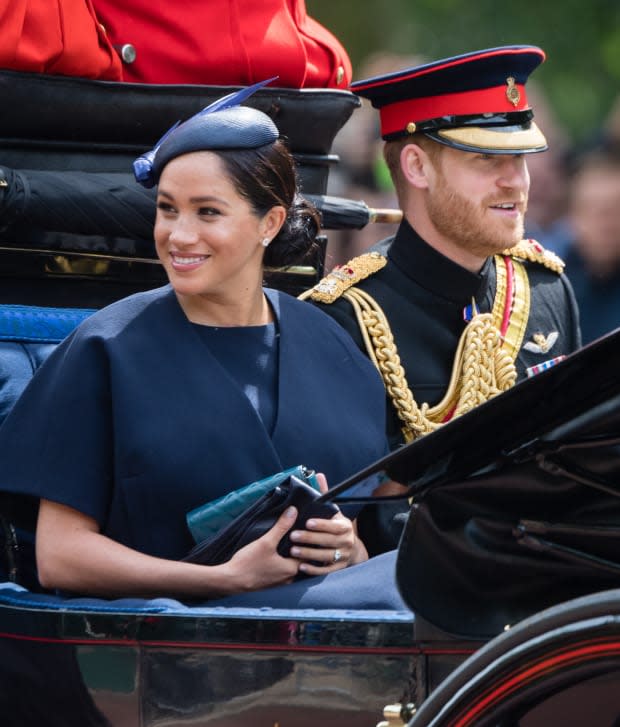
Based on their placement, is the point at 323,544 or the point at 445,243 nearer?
the point at 323,544

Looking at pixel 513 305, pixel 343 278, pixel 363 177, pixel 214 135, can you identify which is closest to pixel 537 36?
pixel 363 177


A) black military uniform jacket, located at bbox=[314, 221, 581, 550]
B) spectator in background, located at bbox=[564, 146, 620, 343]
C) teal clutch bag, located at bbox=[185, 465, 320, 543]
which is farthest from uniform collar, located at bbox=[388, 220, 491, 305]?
spectator in background, located at bbox=[564, 146, 620, 343]

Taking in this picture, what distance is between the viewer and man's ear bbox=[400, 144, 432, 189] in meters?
3.85

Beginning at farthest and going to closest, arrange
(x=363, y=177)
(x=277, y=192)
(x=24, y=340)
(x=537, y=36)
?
(x=537, y=36) → (x=363, y=177) → (x=24, y=340) → (x=277, y=192)

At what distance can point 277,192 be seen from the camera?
314 centimetres

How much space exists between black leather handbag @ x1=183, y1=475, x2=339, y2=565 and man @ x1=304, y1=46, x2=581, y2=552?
87 cm

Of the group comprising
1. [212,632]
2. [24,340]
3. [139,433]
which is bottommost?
[212,632]

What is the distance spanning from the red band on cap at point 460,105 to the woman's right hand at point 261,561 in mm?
1324

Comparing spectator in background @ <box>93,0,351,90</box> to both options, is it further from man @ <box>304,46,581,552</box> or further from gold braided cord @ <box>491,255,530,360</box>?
gold braided cord @ <box>491,255,530,360</box>

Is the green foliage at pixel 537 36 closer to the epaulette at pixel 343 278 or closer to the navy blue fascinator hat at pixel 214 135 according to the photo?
the epaulette at pixel 343 278

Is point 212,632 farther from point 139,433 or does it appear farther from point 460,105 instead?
point 460,105

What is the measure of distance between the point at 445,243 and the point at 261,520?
3.95ft

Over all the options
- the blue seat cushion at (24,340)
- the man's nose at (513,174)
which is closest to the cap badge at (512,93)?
the man's nose at (513,174)

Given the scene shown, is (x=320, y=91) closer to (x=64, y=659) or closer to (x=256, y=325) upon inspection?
(x=256, y=325)
